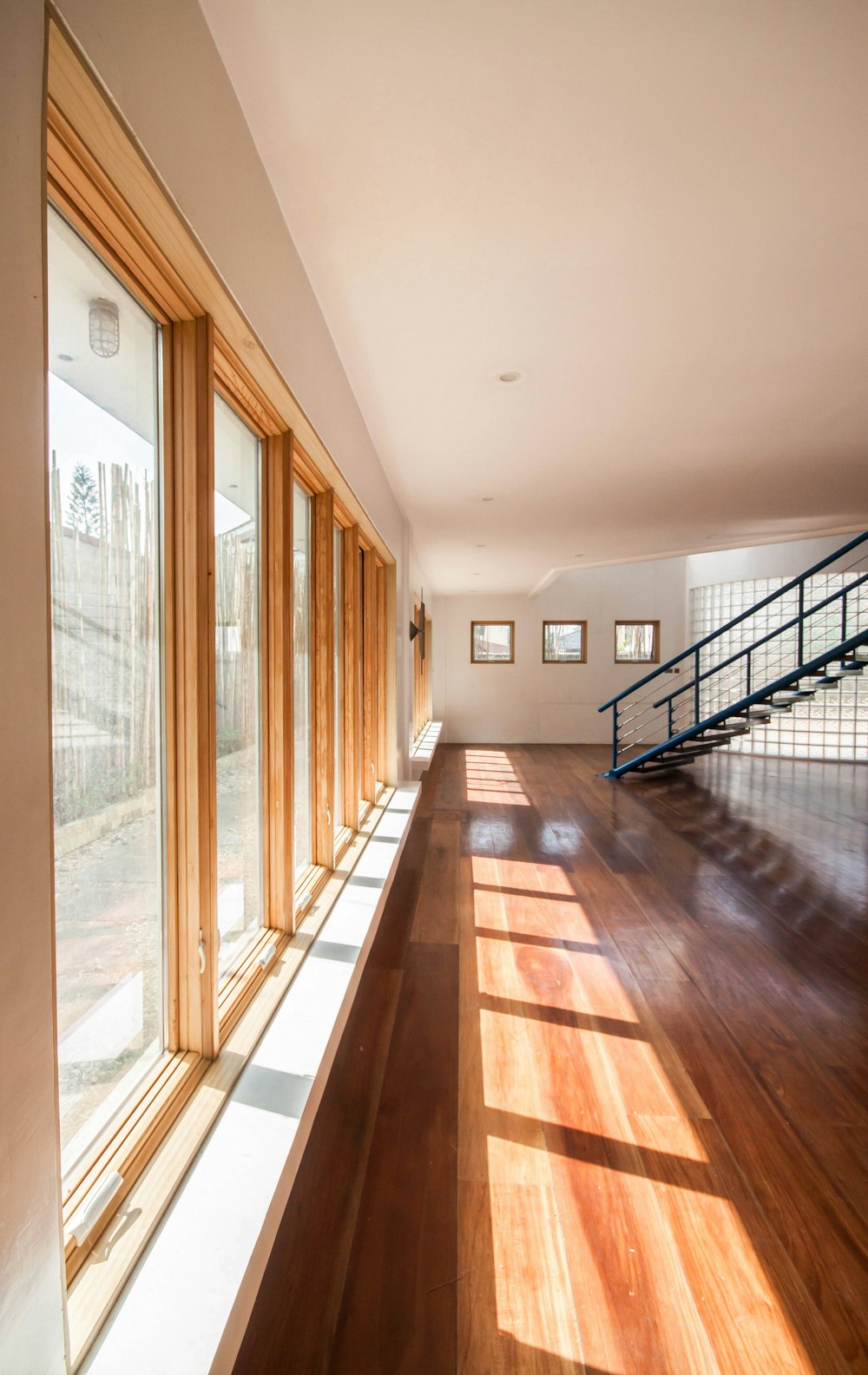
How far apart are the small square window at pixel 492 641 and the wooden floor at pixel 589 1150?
784 cm

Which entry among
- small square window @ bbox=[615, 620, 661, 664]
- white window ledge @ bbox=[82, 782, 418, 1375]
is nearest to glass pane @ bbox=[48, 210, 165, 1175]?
white window ledge @ bbox=[82, 782, 418, 1375]

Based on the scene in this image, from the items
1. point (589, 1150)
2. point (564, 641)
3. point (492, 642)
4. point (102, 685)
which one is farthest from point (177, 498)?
point (564, 641)

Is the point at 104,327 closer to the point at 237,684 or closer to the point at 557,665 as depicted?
the point at 237,684

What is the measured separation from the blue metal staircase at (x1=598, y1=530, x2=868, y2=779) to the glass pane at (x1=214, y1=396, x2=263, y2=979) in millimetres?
5656

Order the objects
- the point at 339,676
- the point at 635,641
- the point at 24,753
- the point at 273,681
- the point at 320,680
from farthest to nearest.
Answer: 1. the point at 635,641
2. the point at 339,676
3. the point at 320,680
4. the point at 273,681
5. the point at 24,753

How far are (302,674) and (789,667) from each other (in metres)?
9.09

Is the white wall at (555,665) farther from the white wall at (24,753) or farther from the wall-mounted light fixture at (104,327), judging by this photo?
the white wall at (24,753)

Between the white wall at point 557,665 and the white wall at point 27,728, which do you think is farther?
the white wall at point 557,665

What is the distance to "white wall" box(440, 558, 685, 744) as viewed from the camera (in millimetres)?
10984

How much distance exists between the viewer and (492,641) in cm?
1138

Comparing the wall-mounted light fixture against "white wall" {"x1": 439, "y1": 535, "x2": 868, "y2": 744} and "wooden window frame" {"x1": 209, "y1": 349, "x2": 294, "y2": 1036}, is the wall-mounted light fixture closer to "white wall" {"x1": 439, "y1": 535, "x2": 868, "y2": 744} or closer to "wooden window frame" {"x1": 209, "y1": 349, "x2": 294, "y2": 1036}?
"wooden window frame" {"x1": 209, "y1": 349, "x2": 294, "y2": 1036}

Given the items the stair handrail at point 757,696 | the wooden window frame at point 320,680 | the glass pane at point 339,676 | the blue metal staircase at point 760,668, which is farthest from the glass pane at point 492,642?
the wooden window frame at point 320,680

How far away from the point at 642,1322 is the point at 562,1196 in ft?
1.04

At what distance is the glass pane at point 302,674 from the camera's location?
7.88 ft
